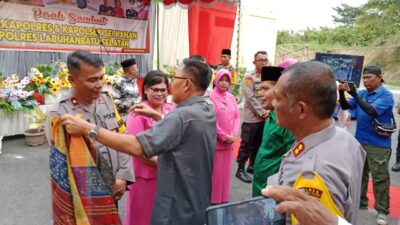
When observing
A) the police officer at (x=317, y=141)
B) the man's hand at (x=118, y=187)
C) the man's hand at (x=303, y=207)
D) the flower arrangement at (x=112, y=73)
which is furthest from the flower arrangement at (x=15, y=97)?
the man's hand at (x=303, y=207)

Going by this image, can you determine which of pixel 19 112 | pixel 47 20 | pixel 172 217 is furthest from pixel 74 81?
pixel 47 20

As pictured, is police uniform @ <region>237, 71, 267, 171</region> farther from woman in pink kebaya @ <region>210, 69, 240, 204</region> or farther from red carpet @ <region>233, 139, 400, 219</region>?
red carpet @ <region>233, 139, 400, 219</region>

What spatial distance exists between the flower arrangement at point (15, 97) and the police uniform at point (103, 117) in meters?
4.40

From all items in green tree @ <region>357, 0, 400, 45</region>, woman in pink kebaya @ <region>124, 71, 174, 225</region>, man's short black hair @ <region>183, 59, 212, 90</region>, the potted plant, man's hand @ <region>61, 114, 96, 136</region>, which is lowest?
the potted plant

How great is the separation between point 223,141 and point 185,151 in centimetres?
182

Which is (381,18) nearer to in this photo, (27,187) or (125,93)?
(125,93)

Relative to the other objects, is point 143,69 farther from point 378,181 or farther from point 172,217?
point 172,217

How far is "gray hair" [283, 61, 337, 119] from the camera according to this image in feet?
3.73

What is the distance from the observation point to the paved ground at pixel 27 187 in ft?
11.1

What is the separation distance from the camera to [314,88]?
1133 mm

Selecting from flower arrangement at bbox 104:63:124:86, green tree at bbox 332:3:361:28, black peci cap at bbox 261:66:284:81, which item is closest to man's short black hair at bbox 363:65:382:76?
black peci cap at bbox 261:66:284:81

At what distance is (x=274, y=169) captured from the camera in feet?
7.16

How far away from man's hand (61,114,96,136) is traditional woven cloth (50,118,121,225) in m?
0.05

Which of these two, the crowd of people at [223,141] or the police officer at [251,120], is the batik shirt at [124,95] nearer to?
the crowd of people at [223,141]
